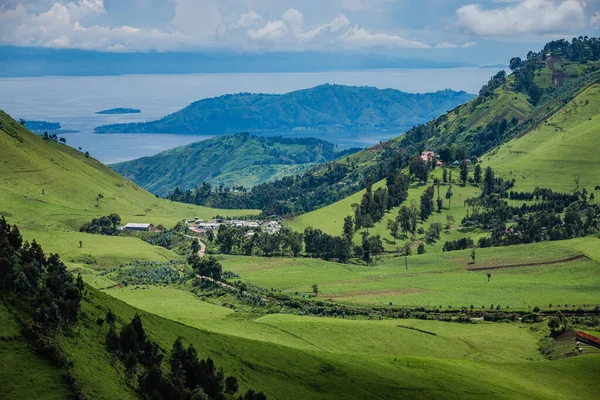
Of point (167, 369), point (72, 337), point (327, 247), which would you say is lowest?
point (327, 247)

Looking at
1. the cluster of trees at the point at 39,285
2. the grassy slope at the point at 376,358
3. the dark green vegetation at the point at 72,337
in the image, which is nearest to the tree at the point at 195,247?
the grassy slope at the point at 376,358

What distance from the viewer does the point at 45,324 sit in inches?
2327

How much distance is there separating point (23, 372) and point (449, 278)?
12296cm

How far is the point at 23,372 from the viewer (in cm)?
5341

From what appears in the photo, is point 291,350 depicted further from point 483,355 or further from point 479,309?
point 479,309

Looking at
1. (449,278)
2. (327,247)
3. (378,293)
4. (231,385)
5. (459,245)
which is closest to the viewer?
(231,385)

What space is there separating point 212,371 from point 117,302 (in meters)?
16.6

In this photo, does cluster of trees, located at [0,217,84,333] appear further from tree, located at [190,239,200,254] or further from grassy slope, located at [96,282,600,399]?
tree, located at [190,239,200,254]

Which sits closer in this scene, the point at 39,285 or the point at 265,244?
the point at 39,285

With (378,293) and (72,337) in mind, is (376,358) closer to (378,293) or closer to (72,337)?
(72,337)

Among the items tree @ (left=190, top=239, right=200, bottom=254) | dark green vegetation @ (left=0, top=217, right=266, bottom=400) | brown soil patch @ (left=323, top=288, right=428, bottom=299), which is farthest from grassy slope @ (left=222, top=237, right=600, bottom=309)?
dark green vegetation @ (left=0, top=217, right=266, bottom=400)

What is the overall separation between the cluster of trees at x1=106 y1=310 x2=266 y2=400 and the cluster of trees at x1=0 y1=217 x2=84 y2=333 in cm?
469

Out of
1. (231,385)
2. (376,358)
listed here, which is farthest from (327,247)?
(231,385)

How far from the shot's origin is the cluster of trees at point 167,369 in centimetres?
6159
